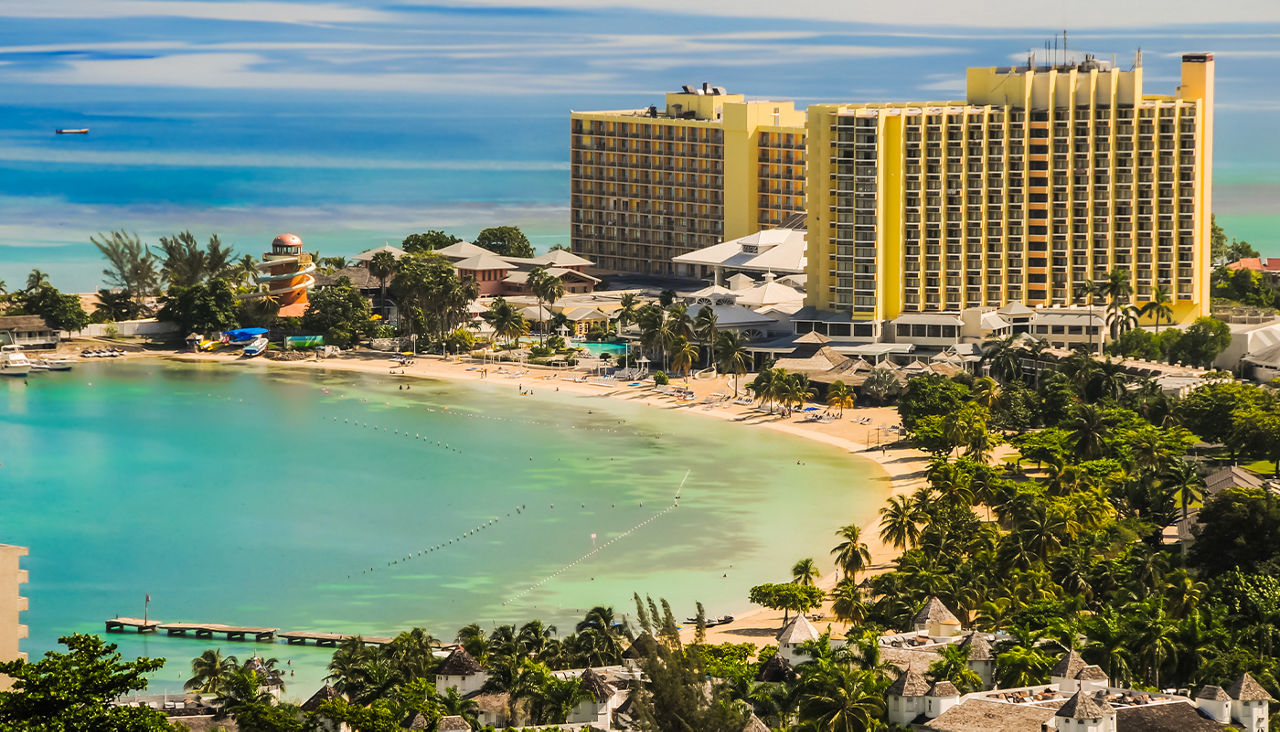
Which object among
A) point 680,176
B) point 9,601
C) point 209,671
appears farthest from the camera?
point 680,176

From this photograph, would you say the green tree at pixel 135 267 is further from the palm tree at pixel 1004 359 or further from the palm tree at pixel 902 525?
the palm tree at pixel 902 525

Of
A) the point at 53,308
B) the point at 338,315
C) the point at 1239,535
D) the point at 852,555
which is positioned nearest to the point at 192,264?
the point at 53,308

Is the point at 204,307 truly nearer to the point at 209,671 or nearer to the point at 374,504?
the point at 374,504

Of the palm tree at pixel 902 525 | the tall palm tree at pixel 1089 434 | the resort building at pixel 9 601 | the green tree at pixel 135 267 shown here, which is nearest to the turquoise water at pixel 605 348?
the green tree at pixel 135 267

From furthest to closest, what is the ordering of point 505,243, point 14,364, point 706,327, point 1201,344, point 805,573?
point 505,243 → point 14,364 → point 706,327 → point 1201,344 → point 805,573

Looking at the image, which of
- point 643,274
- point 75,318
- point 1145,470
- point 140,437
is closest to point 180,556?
point 140,437

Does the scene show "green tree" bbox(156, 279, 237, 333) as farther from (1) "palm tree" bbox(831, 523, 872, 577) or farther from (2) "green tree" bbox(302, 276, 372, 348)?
(1) "palm tree" bbox(831, 523, 872, 577)

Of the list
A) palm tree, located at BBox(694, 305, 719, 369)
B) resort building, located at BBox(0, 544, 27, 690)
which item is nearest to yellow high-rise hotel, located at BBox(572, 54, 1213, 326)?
palm tree, located at BBox(694, 305, 719, 369)

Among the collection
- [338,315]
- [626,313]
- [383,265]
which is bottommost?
[338,315]
